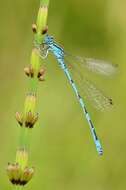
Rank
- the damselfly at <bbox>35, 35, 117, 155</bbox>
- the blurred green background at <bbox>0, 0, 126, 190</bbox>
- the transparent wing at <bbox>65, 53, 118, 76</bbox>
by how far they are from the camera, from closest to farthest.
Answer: the damselfly at <bbox>35, 35, 117, 155</bbox>
the transparent wing at <bbox>65, 53, 118, 76</bbox>
the blurred green background at <bbox>0, 0, 126, 190</bbox>

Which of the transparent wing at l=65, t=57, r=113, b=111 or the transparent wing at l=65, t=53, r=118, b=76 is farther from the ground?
the transparent wing at l=65, t=53, r=118, b=76

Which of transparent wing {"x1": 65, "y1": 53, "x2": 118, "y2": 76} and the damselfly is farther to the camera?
transparent wing {"x1": 65, "y1": 53, "x2": 118, "y2": 76}

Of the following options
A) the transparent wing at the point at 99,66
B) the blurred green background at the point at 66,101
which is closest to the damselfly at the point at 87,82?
the transparent wing at the point at 99,66

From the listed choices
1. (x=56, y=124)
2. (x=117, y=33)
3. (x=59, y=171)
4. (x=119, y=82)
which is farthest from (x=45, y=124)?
(x=117, y=33)

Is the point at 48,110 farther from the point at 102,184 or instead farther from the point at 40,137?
the point at 102,184

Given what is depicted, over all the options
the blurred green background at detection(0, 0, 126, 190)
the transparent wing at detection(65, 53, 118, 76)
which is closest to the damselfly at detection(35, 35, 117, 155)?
the transparent wing at detection(65, 53, 118, 76)

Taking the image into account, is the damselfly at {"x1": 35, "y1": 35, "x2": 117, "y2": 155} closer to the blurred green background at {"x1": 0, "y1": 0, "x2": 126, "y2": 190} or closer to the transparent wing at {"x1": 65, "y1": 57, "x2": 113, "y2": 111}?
the transparent wing at {"x1": 65, "y1": 57, "x2": 113, "y2": 111}

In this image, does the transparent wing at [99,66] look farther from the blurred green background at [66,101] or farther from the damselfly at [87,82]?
the blurred green background at [66,101]
